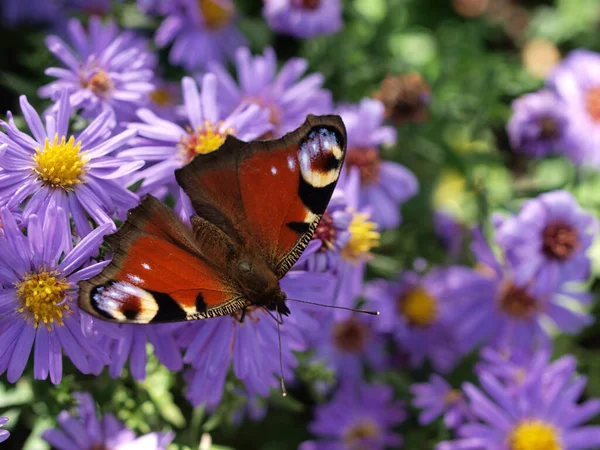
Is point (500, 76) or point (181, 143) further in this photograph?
point (500, 76)

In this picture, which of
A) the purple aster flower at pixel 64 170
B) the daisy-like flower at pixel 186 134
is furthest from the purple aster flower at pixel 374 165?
the purple aster flower at pixel 64 170

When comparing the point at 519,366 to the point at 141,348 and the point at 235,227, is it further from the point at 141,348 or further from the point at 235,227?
the point at 141,348

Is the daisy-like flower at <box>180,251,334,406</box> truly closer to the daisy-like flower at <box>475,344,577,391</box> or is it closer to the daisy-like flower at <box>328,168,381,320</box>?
the daisy-like flower at <box>328,168,381,320</box>

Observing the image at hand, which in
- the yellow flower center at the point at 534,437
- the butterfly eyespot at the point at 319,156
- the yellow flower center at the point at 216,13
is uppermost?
the yellow flower center at the point at 216,13

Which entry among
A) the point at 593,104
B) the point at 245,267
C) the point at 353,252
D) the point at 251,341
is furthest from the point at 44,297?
the point at 593,104

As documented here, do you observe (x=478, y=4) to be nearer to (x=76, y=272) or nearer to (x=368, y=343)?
(x=368, y=343)

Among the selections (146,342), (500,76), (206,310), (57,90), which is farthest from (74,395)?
(500,76)

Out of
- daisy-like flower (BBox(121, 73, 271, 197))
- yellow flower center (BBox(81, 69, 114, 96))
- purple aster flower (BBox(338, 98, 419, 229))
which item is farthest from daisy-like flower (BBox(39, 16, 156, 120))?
purple aster flower (BBox(338, 98, 419, 229))

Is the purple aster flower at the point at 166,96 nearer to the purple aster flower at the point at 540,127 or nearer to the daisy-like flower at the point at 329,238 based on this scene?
the daisy-like flower at the point at 329,238
